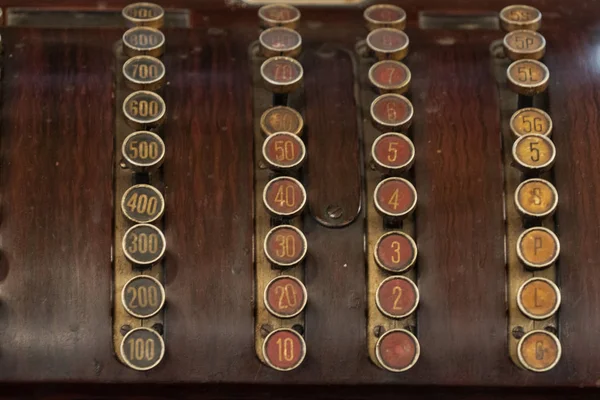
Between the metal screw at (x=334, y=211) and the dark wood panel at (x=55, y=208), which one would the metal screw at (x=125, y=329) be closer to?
the dark wood panel at (x=55, y=208)

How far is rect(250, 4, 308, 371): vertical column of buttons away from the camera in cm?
152

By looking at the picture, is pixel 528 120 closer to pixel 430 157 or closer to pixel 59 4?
pixel 430 157

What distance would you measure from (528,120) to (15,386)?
3.14ft

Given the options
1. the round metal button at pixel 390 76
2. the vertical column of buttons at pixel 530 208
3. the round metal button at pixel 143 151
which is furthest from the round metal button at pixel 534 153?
the round metal button at pixel 143 151

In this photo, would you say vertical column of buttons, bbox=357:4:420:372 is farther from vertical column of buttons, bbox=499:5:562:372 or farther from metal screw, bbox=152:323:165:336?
metal screw, bbox=152:323:165:336

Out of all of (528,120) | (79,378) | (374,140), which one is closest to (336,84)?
(374,140)

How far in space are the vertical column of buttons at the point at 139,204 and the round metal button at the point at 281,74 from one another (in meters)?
0.18

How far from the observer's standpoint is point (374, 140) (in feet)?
5.41

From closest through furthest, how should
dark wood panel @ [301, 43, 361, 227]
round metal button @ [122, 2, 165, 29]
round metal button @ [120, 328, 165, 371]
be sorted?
round metal button @ [120, 328, 165, 371] < dark wood panel @ [301, 43, 361, 227] < round metal button @ [122, 2, 165, 29]

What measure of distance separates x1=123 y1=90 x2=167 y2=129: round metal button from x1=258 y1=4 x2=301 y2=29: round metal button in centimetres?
25

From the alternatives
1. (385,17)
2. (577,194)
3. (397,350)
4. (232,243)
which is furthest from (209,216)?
(577,194)

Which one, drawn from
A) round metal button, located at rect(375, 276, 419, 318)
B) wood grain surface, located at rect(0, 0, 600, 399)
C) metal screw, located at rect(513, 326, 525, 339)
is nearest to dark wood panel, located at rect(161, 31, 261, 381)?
wood grain surface, located at rect(0, 0, 600, 399)

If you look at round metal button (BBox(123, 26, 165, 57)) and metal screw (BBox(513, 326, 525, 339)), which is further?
round metal button (BBox(123, 26, 165, 57))

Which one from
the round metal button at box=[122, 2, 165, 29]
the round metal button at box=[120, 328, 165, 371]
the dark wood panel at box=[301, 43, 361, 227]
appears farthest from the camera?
the round metal button at box=[122, 2, 165, 29]
